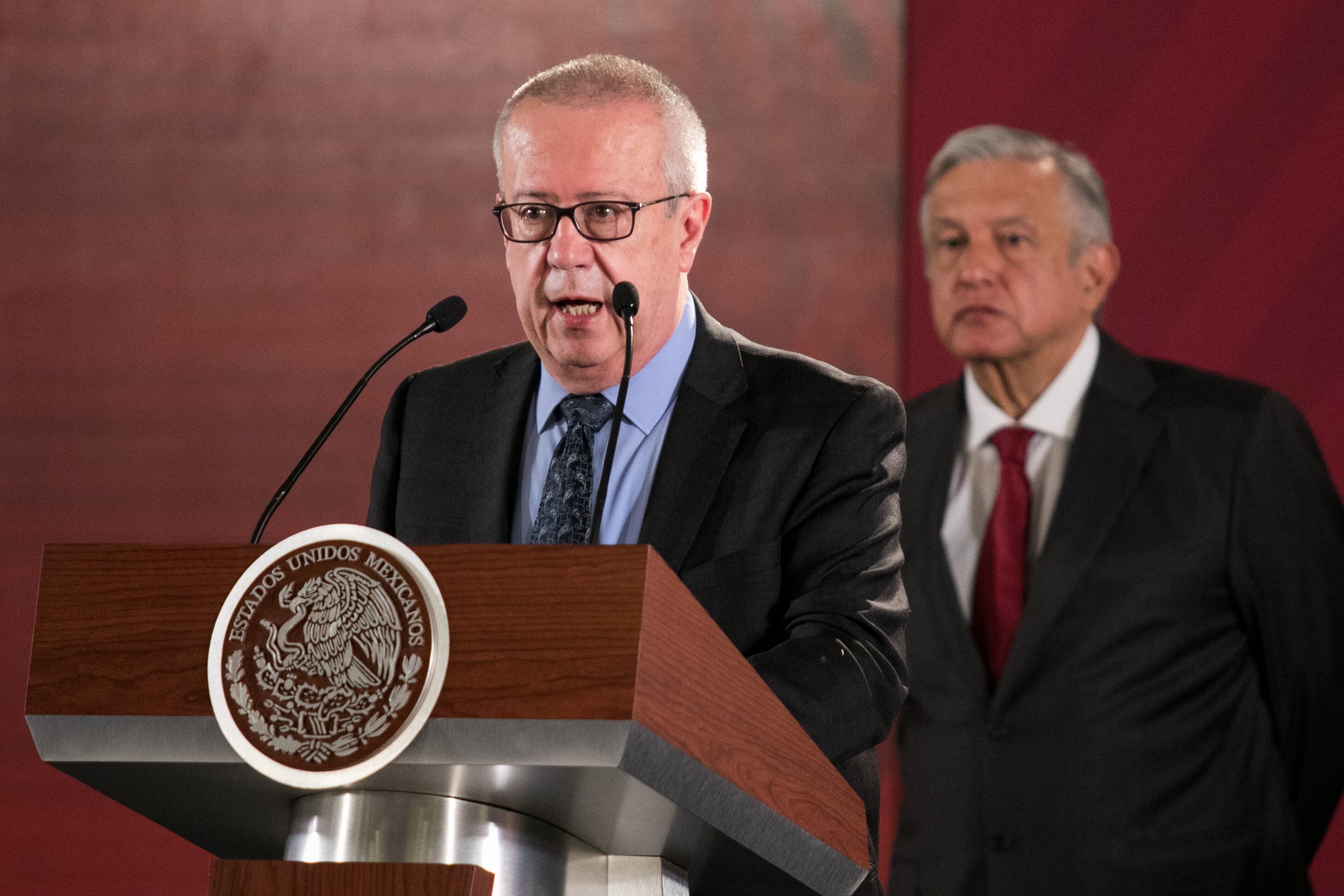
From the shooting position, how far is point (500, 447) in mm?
1793

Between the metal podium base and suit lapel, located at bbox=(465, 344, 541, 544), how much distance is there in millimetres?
627

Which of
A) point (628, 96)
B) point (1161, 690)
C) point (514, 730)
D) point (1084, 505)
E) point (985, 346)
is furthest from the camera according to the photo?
point (985, 346)

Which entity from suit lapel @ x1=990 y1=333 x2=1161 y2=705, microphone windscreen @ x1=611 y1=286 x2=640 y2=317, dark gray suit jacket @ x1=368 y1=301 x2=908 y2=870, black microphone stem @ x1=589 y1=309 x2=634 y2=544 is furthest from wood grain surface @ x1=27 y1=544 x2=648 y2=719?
suit lapel @ x1=990 y1=333 x2=1161 y2=705

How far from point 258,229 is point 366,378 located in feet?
7.15

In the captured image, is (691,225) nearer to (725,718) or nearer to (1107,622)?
(725,718)

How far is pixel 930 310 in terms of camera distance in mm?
3107

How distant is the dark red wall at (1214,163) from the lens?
276 centimetres

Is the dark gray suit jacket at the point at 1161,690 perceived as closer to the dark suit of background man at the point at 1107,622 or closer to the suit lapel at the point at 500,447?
the dark suit of background man at the point at 1107,622

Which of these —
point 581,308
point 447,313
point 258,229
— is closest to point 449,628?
point 447,313

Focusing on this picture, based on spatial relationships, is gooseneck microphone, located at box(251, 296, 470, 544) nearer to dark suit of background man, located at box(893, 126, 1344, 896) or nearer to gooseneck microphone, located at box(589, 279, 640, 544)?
gooseneck microphone, located at box(589, 279, 640, 544)

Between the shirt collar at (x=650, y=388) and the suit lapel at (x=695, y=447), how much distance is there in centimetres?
2

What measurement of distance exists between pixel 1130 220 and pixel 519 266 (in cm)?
157

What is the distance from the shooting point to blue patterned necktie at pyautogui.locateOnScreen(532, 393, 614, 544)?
64.4 inches

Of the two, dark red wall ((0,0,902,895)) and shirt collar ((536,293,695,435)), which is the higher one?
dark red wall ((0,0,902,895))
